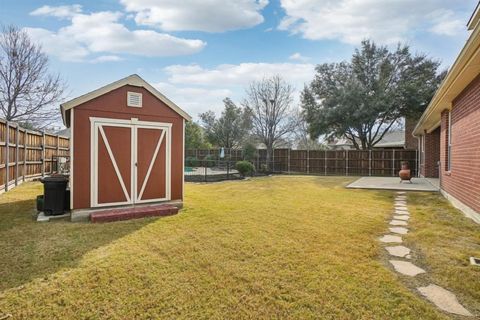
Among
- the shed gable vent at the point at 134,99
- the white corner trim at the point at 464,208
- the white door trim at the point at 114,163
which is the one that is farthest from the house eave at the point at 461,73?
the white door trim at the point at 114,163

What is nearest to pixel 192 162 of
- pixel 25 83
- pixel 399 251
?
pixel 25 83

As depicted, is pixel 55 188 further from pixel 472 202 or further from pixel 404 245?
pixel 472 202

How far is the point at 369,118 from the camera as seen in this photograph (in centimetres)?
1989

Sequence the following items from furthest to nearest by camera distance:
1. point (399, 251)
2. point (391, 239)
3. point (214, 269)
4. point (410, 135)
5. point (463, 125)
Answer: point (410, 135), point (463, 125), point (391, 239), point (399, 251), point (214, 269)

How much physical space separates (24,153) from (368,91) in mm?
19946

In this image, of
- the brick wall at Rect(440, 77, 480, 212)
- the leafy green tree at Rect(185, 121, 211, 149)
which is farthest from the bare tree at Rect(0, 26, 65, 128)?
the brick wall at Rect(440, 77, 480, 212)

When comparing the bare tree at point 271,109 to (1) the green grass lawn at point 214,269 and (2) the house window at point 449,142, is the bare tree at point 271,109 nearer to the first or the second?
(2) the house window at point 449,142

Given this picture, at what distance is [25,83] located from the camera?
1794 cm

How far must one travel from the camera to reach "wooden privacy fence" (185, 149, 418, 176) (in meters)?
17.6

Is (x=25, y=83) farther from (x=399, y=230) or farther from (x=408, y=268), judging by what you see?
(x=408, y=268)

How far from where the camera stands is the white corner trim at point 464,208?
5.13 m

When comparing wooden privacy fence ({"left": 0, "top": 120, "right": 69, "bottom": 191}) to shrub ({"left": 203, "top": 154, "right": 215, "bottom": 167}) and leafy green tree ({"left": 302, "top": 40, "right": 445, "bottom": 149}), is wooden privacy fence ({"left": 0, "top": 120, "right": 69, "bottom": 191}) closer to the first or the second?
shrub ({"left": 203, "top": 154, "right": 215, "bottom": 167})

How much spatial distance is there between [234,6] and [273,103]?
48.8ft

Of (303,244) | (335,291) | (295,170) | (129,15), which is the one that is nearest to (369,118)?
(295,170)
